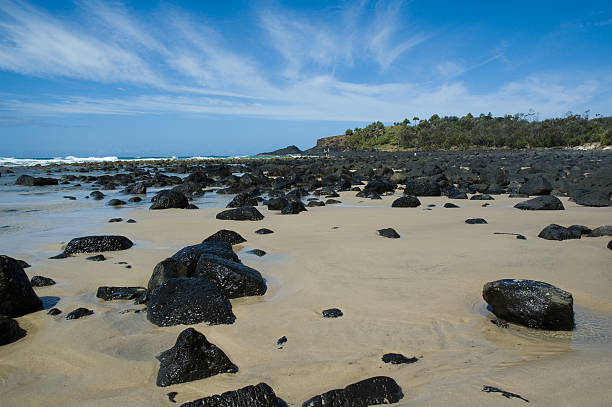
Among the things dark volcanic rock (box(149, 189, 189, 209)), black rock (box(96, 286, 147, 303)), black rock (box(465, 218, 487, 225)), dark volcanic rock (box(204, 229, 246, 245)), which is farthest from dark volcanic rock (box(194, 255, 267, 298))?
dark volcanic rock (box(149, 189, 189, 209))

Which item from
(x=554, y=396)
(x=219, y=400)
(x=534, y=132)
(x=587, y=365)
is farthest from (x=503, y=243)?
(x=534, y=132)

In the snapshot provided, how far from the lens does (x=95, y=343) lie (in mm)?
2730

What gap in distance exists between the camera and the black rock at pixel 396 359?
2397 millimetres

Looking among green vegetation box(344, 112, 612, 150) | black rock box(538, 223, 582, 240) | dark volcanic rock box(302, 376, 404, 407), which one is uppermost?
green vegetation box(344, 112, 612, 150)

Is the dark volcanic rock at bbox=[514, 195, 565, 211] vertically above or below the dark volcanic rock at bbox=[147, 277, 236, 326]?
above

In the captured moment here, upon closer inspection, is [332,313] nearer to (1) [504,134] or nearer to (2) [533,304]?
(2) [533,304]

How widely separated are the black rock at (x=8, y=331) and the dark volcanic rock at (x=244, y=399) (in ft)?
4.94

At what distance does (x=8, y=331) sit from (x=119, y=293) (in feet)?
3.02

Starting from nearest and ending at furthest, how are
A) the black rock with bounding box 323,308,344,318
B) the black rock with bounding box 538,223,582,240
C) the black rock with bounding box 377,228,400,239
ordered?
the black rock with bounding box 323,308,344,318 < the black rock with bounding box 538,223,582,240 < the black rock with bounding box 377,228,400,239

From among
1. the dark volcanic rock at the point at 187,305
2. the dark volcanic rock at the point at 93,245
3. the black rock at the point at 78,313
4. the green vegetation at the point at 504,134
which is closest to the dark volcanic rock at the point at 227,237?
the dark volcanic rock at the point at 93,245

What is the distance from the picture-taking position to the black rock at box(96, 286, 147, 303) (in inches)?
138

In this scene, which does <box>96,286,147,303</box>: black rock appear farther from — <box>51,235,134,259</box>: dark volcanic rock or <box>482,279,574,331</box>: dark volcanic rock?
<box>482,279,574,331</box>: dark volcanic rock

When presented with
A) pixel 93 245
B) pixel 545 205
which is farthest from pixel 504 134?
pixel 93 245

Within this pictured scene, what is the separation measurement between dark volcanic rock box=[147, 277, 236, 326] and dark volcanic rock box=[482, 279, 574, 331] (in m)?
1.93
